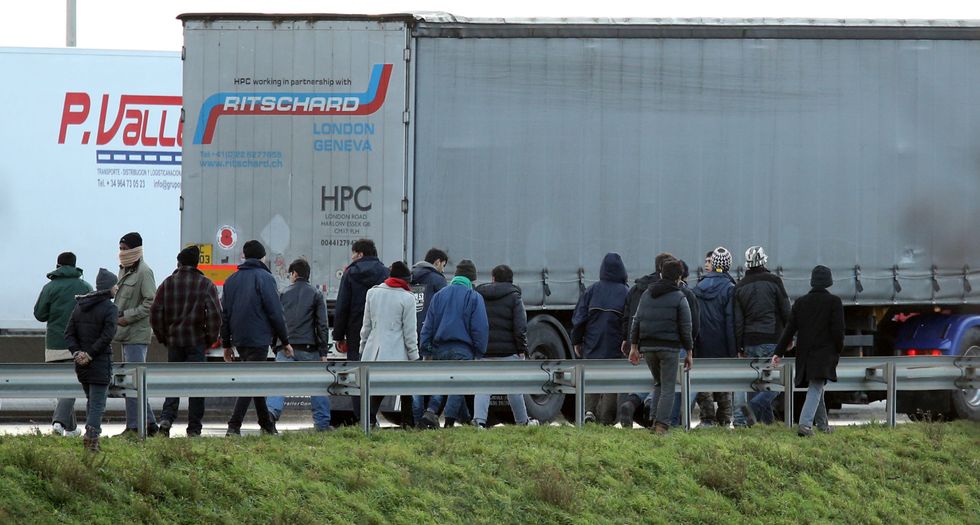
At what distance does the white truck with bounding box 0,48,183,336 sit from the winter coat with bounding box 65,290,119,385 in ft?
28.0

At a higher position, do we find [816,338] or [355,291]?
[355,291]

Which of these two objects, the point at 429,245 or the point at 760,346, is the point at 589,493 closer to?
the point at 760,346

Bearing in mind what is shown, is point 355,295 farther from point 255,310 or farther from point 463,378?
point 463,378

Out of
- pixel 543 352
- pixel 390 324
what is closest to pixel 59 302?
pixel 390 324

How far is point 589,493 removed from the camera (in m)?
11.1

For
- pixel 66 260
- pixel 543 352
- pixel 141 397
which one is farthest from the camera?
pixel 543 352

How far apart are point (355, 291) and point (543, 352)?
11.0ft

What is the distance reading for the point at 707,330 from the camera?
50.6ft

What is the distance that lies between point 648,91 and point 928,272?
3.99 metres

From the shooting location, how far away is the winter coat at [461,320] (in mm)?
14297

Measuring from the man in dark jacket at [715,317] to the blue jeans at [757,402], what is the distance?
0.33m

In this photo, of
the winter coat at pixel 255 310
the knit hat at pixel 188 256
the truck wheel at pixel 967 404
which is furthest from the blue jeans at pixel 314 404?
the truck wheel at pixel 967 404

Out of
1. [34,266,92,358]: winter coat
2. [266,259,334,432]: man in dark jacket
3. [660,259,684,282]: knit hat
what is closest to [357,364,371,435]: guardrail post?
[266,259,334,432]: man in dark jacket

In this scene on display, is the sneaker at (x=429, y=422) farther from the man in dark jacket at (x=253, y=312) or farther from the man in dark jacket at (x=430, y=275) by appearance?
the man in dark jacket at (x=253, y=312)
